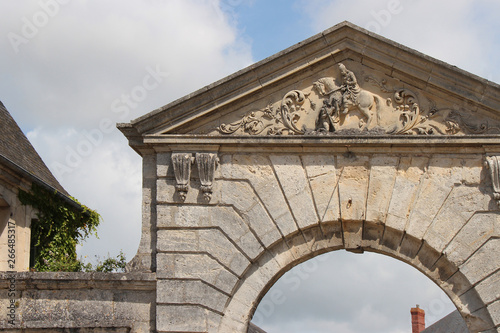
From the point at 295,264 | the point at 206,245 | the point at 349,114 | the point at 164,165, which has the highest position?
Answer: the point at 349,114

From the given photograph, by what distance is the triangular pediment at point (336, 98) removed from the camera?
365 inches

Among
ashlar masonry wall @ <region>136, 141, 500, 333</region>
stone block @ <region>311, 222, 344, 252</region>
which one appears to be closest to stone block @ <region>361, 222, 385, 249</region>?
ashlar masonry wall @ <region>136, 141, 500, 333</region>

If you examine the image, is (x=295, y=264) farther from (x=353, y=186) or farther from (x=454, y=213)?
(x=454, y=213)

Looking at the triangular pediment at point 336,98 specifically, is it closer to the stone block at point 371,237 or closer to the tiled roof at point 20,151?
the stone block at point 371,237

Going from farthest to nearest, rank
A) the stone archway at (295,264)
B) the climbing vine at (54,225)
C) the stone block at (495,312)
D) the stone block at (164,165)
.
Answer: the climbing vine at (54,225) < the stone block at (164,165) < the stone archway at (295,264) < the stone block at (495,312)

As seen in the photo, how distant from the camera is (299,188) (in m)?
9.28

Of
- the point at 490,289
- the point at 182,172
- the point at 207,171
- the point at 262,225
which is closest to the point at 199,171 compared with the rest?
the point at 207,171

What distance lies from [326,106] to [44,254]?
5826mm

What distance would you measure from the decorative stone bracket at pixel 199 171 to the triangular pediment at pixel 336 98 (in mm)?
349

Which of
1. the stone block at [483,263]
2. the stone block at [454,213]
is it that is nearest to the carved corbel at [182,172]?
the stone block at [454,213]

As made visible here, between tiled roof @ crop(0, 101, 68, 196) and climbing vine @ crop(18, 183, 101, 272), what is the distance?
30 centimetres

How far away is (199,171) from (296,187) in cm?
121

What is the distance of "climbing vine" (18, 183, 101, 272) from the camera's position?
1240 centimetres

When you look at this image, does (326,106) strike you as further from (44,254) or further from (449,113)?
(44,254)
